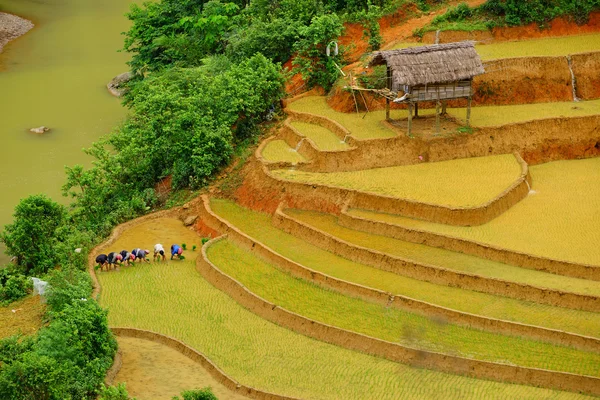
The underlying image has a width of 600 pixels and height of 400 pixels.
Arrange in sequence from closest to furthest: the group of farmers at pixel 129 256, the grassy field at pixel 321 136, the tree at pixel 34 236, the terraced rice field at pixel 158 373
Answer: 1. the terraced rice field at pixel 158 373
2. the group of farmers at pixel 129 256
3. the tree at pixel 34 236
4. the grassy field at pixel 321 136

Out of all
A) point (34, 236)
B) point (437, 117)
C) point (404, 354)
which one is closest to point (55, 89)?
point (34, 236)

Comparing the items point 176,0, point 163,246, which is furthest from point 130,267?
point 176,0

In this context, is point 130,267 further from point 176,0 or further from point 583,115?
point 176,0

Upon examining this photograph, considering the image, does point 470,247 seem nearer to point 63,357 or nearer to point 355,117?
point 355,117

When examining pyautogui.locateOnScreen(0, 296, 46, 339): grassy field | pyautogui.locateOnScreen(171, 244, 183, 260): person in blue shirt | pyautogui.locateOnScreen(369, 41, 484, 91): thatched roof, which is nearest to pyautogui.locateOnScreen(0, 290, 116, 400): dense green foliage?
pyautogui.locateOnScreen(0, 296, 46, 339): grassy field

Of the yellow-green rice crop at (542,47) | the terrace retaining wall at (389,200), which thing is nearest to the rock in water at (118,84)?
the terrace retaining wall at (389,200)

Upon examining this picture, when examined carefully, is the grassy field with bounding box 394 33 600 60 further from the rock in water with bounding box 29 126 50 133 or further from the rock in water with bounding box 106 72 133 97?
the rock in water with bounding box 29 126 50 133

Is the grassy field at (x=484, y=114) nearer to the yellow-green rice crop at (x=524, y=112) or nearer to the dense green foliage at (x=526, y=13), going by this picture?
the yellow-green rice crop at (x=524, y=112)
